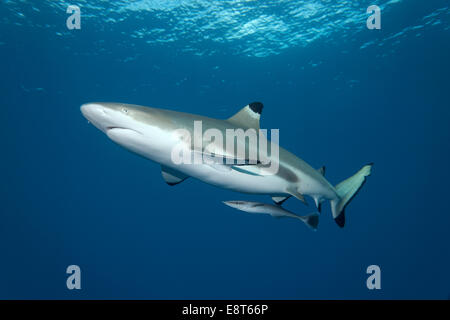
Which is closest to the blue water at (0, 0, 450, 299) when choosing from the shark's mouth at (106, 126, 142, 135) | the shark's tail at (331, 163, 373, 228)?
the shark's tail at (331, 163, 373, 228)

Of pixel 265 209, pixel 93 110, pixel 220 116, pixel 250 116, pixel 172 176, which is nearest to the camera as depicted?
pixel 93 110

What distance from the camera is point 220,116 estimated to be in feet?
118

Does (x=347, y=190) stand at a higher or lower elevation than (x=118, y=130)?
lower

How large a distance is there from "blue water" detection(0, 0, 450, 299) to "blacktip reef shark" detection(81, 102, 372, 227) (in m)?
15.1

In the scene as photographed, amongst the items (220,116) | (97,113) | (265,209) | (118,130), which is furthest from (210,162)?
(220,116)

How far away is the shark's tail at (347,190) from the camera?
5739mm

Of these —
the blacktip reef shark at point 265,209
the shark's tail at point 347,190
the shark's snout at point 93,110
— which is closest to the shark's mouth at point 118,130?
the shark's snout at point 93,110

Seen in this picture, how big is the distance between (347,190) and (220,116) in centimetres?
3091

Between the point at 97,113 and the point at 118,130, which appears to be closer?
the point at 97,113

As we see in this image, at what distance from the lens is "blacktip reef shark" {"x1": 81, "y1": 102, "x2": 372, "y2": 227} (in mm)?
3168

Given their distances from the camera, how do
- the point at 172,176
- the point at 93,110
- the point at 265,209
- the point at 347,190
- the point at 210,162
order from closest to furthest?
the point at 93,110, the point at 210,162, the point at 172,176, the point at 265,209, the point at 347,190

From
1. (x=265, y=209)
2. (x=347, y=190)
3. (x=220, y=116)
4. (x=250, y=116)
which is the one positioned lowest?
(x=265, y=209)

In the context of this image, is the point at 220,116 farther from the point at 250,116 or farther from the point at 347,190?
the point at 250,116

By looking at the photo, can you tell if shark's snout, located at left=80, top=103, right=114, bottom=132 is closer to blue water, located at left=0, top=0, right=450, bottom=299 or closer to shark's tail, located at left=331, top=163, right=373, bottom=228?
shark's tail, located at left=331, top=163, right=373, bottom=228
